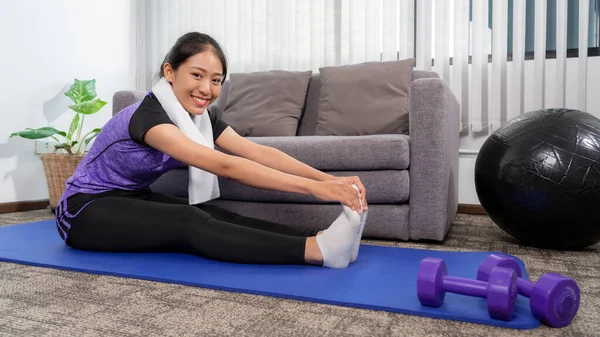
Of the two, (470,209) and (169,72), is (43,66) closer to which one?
(169,72)

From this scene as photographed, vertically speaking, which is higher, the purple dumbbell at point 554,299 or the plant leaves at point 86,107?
the plant leaves at point 86,107

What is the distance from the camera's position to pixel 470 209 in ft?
9.93

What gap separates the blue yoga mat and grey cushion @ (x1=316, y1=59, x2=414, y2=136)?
0.91m

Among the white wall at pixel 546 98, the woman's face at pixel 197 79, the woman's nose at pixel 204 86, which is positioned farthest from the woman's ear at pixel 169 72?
the white wall at pixel 546 98

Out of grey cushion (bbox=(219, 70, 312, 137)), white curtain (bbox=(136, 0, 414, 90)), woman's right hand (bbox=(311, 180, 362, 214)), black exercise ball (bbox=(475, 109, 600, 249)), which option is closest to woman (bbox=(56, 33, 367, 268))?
woman's right hand (bbox=(311, 180, 362, 214))

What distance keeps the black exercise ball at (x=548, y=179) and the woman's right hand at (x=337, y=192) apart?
2.50ft

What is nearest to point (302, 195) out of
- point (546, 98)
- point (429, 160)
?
point (429, 160)

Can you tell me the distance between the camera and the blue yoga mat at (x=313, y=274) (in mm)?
1136

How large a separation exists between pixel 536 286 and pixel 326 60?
256 cm

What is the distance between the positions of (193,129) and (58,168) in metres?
1.67

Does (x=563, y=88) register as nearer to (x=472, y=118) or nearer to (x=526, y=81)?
(x=526, y=81)

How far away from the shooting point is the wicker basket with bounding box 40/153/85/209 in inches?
117

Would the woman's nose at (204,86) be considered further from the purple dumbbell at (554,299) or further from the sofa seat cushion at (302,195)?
the purple dumbbell at (554,299)

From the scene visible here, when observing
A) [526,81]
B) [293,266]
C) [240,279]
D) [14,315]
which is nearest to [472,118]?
[526,81]
